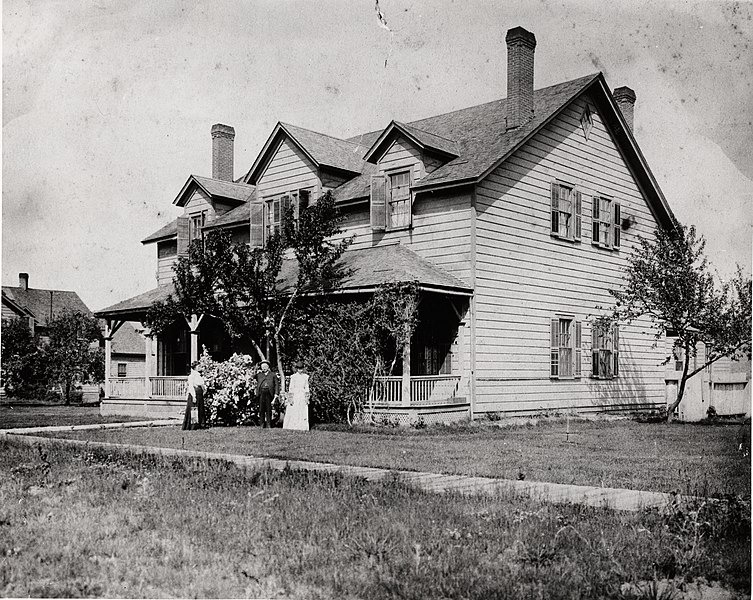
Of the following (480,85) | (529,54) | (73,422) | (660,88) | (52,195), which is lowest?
(73,422)

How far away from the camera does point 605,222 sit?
26.2 metres

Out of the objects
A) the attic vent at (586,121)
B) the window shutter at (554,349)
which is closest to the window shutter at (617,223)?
A: the attic vent at (586,121)

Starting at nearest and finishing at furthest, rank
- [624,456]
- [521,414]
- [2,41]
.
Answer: [2,41] < [624,456] < [521,414]

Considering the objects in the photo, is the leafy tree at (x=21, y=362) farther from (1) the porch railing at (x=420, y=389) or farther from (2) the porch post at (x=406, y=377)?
(2) the porch post at (x=406, y=377)

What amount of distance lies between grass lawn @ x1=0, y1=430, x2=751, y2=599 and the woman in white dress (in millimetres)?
9735

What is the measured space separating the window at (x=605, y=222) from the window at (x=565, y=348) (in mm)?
2774

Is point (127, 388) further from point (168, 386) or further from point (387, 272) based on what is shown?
point (387, 272)

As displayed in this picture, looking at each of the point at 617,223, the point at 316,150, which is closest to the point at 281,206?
the point at 316,150

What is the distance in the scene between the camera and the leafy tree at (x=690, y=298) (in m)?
21.6

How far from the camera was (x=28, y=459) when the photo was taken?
511 inches

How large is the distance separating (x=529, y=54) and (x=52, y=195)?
13.7 metres

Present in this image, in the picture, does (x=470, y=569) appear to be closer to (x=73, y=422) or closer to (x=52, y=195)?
(x=52, y=195)

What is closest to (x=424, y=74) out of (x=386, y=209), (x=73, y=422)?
(x=386, y=209)

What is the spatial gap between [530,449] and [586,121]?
44.6 feet
